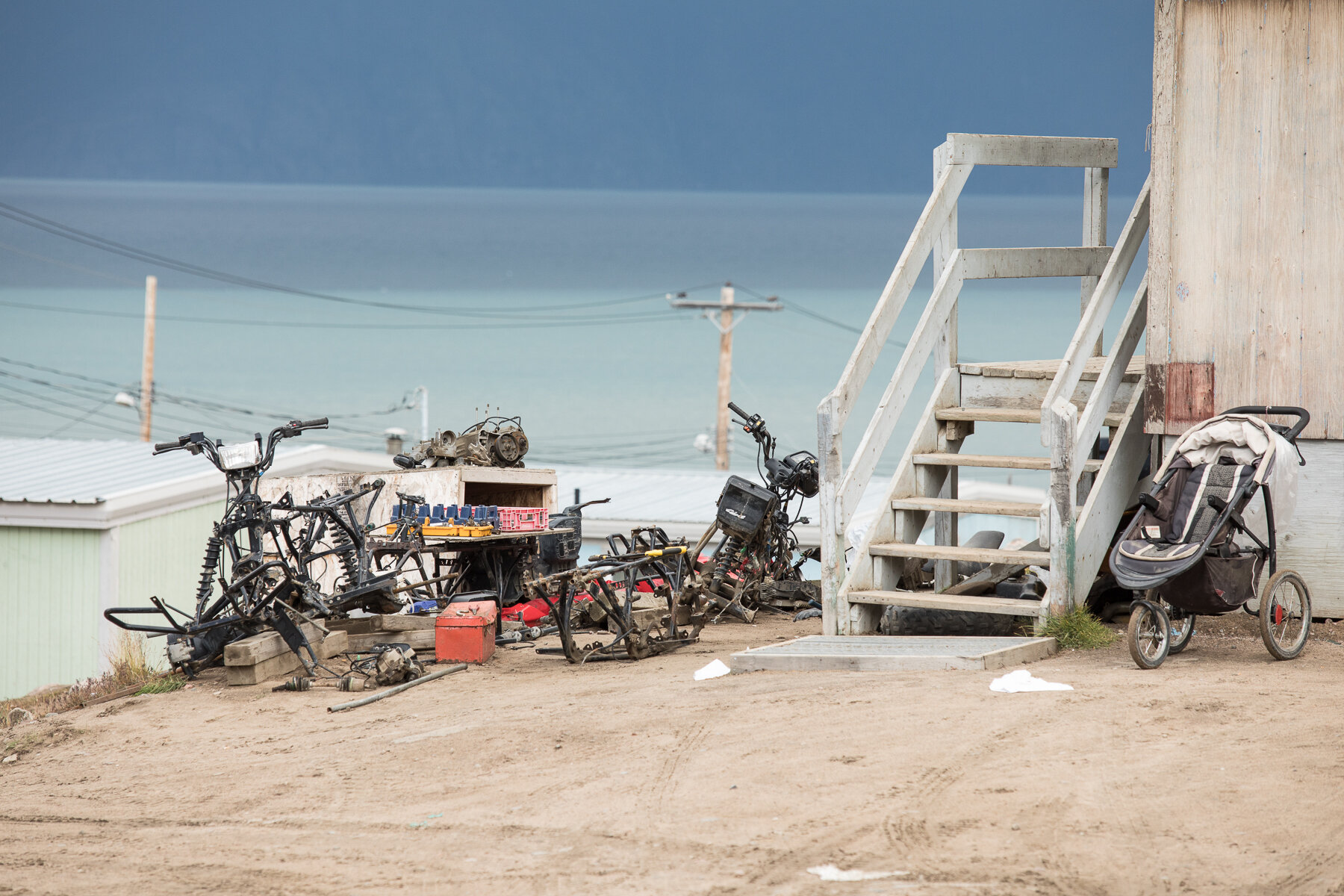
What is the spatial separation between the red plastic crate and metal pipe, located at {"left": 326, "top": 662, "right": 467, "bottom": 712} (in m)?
1.83

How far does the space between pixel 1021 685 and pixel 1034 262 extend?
429 cm

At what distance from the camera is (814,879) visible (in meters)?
5.64

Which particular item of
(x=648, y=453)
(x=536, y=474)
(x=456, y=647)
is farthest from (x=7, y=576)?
(x=648, y=453)

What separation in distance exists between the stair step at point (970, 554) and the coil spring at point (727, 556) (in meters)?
2.82

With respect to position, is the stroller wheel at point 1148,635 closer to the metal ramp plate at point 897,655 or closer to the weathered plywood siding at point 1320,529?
the metal ramp plate at point 897,655

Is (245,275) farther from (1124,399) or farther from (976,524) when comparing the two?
(1124,399)

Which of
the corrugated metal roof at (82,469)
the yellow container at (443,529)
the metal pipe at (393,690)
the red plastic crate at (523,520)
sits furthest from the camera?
the corrugated metal roof at (82,469)

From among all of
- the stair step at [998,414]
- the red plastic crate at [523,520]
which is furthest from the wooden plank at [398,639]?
the stair step at [998,414]

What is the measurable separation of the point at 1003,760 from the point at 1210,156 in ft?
16.4

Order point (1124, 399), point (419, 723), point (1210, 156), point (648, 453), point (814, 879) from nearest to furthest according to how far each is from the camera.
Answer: point (814, 879), point (419, 723), point (1210, 156), point (1124, 399), point (648, 453)

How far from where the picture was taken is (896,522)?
10477mm

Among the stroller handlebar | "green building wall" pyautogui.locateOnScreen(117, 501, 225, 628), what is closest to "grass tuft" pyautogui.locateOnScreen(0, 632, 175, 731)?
"green building wall" pyautogui.locateOnScreen(117, 501, 225, 628)

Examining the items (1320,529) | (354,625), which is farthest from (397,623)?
(1320,529)

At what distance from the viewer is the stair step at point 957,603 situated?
9594mm
